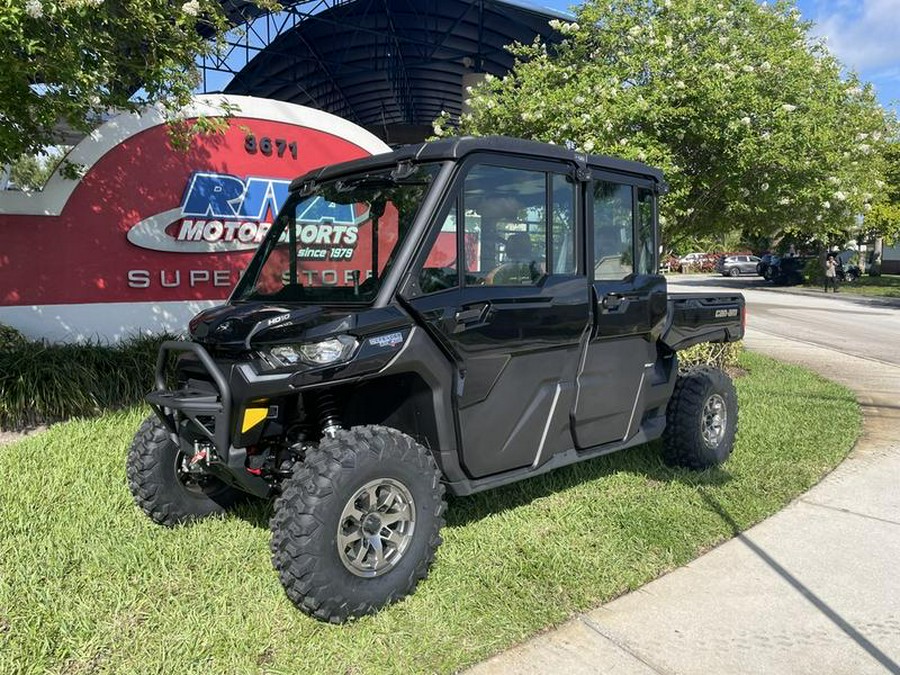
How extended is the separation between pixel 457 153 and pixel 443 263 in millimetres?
559

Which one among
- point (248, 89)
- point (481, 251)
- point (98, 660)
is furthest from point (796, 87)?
point (248, 89)

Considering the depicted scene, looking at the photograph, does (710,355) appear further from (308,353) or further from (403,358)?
(308,353)

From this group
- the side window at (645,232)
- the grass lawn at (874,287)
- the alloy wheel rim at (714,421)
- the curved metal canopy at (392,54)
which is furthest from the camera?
the grass lawn at (874,287)

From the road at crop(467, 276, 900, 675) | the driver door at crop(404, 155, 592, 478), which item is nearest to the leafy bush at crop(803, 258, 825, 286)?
the road at crop(467, 276, 900, 675)

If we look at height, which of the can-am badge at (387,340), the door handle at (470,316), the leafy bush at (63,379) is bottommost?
the leafy bush at (63,379)

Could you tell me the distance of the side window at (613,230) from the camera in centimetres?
416

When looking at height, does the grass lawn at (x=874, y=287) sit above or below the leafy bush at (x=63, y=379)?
below

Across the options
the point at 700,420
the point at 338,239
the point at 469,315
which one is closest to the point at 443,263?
the point at 469,315

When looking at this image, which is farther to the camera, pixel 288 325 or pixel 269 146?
pixel 269 146

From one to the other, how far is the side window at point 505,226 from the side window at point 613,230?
1.62 feet

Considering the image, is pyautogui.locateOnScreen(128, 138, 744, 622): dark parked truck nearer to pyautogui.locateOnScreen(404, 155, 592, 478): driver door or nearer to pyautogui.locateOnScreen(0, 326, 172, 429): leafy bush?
pyautogui.locateOnScreen(404, 155, 592, 478): driver door

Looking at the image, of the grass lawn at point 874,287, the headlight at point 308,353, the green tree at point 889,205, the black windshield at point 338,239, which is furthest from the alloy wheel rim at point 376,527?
the grass lawn at point 874,287

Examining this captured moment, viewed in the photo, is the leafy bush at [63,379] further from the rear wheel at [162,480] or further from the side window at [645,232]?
→ the side window at [645,232]

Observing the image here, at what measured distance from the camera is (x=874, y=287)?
30750 millimetres
